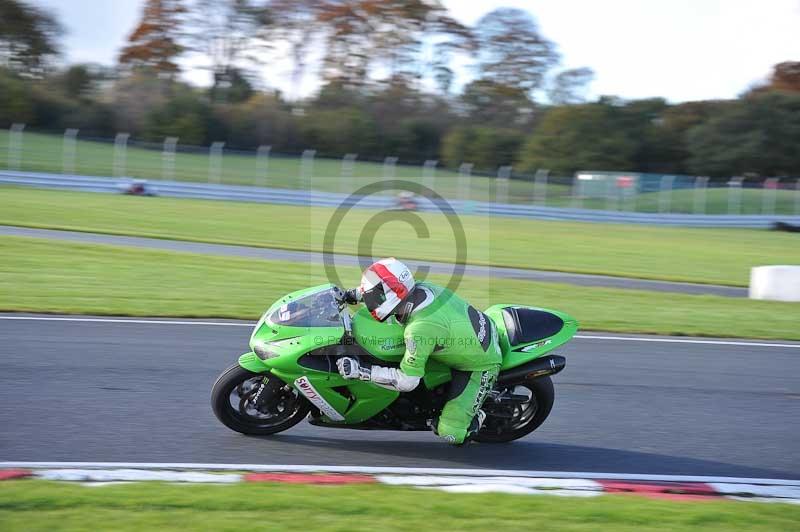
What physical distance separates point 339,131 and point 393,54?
35.5ft

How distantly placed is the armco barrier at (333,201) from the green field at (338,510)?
92.2 ft

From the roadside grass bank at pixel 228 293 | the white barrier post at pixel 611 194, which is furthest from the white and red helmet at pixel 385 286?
the white barrier post at pixel 611 194

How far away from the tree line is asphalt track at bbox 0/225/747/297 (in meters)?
26.5

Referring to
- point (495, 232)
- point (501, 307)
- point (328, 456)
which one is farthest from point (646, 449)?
point (495, 232)

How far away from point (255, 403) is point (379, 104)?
49050mm

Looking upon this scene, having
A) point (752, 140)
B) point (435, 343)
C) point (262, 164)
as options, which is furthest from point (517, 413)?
point (752, 140)

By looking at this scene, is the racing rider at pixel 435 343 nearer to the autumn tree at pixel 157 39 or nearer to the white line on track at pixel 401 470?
the white line on track at pixel 401 470

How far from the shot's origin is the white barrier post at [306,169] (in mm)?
37197

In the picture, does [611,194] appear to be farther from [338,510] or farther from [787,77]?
[338,510]

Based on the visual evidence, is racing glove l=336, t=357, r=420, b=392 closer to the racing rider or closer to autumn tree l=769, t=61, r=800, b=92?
the racing rider

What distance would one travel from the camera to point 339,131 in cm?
4928

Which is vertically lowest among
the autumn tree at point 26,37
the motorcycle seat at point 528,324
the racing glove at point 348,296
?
the motorcycle seat at point 528,324

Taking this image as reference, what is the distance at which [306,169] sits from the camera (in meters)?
38.1

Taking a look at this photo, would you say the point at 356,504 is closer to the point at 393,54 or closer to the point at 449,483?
the point at 449,483
